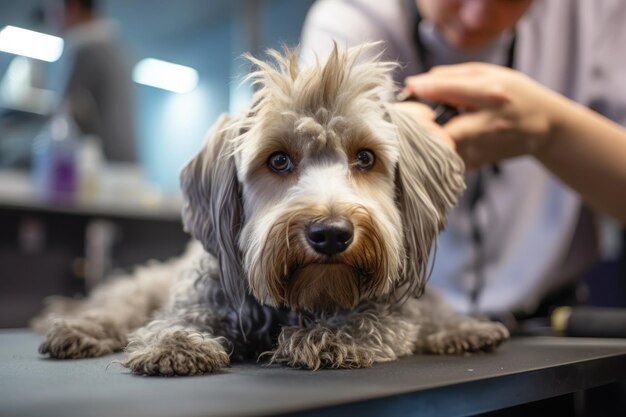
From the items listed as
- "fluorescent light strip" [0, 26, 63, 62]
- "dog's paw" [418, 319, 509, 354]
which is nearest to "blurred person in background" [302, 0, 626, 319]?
"dog's paw" [418, 319, 509, 354]

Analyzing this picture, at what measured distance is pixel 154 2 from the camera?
23.1 feet

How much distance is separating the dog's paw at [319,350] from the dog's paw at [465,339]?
0.77ft

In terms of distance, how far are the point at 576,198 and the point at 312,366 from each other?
144cm

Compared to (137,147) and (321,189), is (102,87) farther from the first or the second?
(321,189)

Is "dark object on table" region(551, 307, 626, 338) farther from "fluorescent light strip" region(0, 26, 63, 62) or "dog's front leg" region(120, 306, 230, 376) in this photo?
"fluorescent light strip" region(0, 26, 63, 62)

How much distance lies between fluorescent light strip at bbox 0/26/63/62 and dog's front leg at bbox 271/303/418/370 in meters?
4.23

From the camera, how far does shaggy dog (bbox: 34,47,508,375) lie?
113 centimetres

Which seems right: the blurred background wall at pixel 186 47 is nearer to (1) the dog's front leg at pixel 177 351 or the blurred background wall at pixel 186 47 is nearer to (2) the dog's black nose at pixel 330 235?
(1) the dog's front leg at pixel 177 351

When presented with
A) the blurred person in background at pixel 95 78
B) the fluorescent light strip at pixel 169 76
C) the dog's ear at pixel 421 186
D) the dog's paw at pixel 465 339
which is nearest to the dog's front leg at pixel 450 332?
the dog's paw at pixel 465 339

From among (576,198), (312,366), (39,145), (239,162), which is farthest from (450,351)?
(39,145)

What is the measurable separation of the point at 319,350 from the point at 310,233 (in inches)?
Answer: 8.8

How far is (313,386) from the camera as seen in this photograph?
0.85m

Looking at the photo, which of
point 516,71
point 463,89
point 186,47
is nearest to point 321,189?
point 463,89

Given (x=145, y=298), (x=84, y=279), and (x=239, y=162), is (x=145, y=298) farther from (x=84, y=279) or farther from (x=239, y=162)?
(x=84, y=279)
